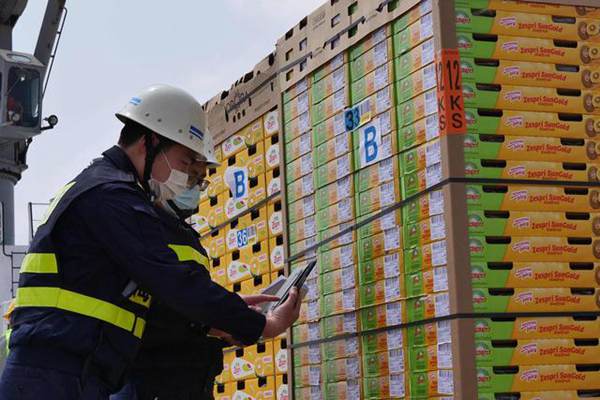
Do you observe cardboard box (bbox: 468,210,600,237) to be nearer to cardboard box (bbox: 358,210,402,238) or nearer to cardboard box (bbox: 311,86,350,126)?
cardboard box (bbox: 358,210,402,238)

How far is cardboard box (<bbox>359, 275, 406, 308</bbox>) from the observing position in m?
4.98

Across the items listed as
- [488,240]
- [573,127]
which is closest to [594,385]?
[488,240]

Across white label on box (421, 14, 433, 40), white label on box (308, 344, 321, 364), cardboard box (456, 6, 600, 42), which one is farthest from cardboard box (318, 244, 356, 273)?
cardboard box (456, 6, 600, 42)

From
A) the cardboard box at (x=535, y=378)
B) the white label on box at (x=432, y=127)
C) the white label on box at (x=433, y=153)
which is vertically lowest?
the cardboard box at (x=535, y=378)

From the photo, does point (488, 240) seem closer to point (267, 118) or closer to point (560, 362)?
point (560, 362)

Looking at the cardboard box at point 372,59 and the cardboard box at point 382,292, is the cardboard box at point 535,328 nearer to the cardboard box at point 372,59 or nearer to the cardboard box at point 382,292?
the cardboard box at point 382,292

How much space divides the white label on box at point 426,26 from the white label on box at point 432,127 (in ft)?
1.20

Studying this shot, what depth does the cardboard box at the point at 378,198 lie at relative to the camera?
5.04 m

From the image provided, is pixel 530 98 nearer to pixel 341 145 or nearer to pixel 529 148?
pixel 529 148

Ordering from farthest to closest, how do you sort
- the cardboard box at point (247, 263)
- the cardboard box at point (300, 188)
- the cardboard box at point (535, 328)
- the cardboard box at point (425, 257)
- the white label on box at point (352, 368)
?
1. the cardboard box at point (247, 263)
2. the cardboard box at point (300, 188)
3. the white label on box at point (352, 368)
4. the cardboard box at point (425, 257)
5. the cardboard box at point (535, 328)

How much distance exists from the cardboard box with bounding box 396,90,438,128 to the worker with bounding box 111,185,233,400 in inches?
39.0

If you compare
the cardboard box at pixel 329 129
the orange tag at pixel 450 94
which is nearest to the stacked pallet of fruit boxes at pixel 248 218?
the cardboard box at pixel 329 129

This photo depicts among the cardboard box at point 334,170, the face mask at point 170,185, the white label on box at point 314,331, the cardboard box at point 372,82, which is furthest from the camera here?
the white label on box at point 314,331

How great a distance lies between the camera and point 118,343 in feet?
13.2
